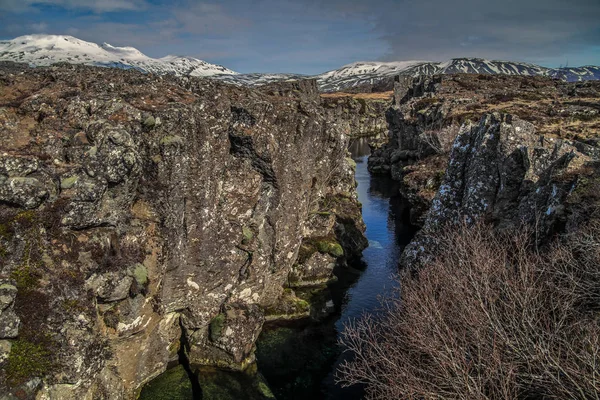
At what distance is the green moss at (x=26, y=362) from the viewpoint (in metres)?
18.8

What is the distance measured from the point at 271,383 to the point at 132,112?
794 inches

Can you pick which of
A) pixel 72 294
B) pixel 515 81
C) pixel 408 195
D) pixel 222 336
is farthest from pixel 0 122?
pixel 515 81

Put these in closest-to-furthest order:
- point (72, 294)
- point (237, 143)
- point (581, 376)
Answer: point (581, 376) → point (72, 294) → point (237, 143)

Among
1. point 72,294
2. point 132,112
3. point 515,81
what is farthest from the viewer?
point 515,81

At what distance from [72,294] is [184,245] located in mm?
8257

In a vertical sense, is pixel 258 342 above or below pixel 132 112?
below

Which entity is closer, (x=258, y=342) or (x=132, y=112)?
(x=132, y=112)

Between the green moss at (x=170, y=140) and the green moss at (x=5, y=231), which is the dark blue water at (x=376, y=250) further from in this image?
the green moss at (x=5, y=231)

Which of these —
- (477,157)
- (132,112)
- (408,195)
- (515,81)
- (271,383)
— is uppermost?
(515,81)

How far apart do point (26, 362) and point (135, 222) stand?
8.88m

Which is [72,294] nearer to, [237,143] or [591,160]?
[237,143]

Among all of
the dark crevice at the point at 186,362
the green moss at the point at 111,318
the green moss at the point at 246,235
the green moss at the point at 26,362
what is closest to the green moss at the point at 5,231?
the green moss at the point at 26,362

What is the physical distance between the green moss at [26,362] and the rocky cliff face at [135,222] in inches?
2.0

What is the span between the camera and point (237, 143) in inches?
1192
